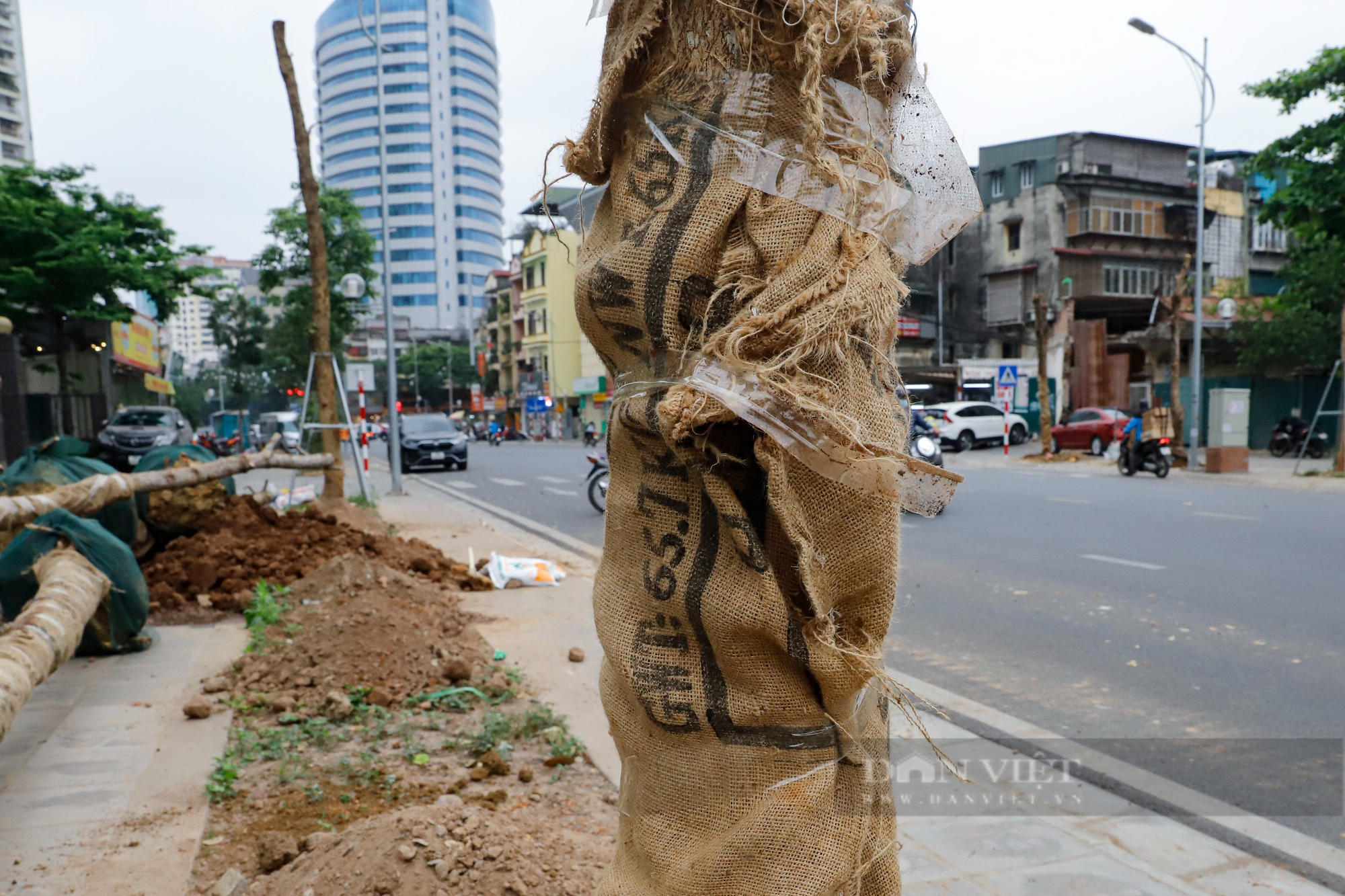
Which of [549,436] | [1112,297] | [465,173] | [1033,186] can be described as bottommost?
[549,436]

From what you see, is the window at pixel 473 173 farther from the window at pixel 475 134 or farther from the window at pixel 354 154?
the window at pixel 354 154

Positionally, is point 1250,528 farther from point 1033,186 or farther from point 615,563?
point 1033,186

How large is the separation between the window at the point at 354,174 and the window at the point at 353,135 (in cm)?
259

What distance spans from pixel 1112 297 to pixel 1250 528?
25470 mm

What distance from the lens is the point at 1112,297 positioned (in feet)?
105

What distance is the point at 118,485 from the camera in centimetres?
592

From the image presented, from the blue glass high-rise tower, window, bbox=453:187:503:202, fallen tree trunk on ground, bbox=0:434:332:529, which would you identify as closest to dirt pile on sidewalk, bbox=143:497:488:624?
fallen tree trunk on ground, bbox=0:434:332:529

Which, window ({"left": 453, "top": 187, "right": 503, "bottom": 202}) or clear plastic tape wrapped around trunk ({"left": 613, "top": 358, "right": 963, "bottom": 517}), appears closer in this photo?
clear plastic tape wrapped around trunk ({"left": 613, "top": 358, "right": 963, "bottom": 517})

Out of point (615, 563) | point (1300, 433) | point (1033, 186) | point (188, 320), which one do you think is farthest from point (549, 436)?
point (188, 320)

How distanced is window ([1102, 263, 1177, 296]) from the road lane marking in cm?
2780

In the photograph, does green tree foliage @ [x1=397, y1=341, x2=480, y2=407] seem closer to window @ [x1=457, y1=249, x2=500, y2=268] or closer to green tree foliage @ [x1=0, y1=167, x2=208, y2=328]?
window @ [x1=457, y1=249, x2=500, y2=268]

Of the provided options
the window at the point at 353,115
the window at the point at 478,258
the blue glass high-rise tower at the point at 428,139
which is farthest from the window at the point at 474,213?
the window at the point at 353,115

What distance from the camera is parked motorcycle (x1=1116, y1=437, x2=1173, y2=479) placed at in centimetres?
1620

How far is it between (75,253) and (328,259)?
22.3 feet
